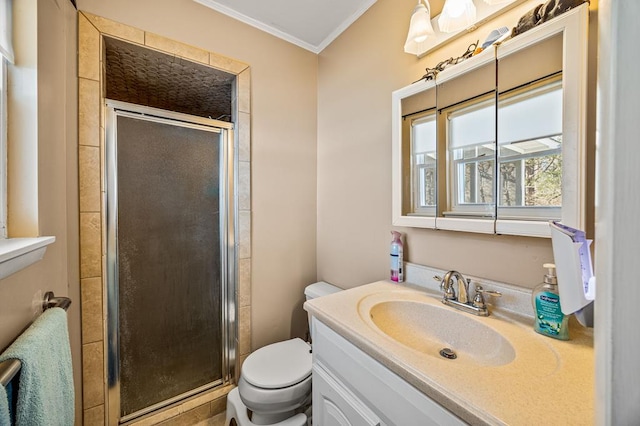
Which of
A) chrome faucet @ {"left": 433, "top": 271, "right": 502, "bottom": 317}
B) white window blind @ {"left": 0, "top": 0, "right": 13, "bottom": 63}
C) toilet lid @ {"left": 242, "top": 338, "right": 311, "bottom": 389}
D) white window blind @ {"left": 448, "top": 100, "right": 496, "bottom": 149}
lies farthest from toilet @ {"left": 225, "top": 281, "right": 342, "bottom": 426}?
white window blind @ {"left": 0, "top": 0, "right": 13, "bottom": 63}

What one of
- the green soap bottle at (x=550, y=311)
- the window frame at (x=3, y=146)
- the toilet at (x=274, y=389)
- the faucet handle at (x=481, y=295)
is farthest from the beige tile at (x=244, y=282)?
the green soap bottle at (x=550, y=311)

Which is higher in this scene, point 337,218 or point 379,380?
point 337,218

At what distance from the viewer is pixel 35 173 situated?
2.34 ft

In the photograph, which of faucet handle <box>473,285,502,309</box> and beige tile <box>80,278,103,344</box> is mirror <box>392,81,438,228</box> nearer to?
faucet handle <box>473,285,502,309</box>

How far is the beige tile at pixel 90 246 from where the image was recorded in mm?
1127

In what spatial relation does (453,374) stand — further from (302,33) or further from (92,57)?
(302,33)

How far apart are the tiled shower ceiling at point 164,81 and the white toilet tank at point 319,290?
4.25 feet

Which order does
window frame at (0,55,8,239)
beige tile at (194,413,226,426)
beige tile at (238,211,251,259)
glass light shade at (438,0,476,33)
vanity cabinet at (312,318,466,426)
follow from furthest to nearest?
beige tile at (238,211,251,259)
beige tile at (194,413,226,426)
glass light shade at (438,0,476,33)
window frame at (0,55,8,239)
vanity cabinet at (312,318,466,426)

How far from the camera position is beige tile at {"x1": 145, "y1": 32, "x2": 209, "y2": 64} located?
1267 millimetres

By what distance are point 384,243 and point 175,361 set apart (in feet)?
4.60

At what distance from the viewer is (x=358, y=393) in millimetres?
738

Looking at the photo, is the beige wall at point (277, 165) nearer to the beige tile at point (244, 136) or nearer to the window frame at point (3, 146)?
the beige tile at point (244, 136)

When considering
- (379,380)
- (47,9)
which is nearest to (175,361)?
(379,380)

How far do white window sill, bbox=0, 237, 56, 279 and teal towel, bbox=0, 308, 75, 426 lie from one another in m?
0.16
